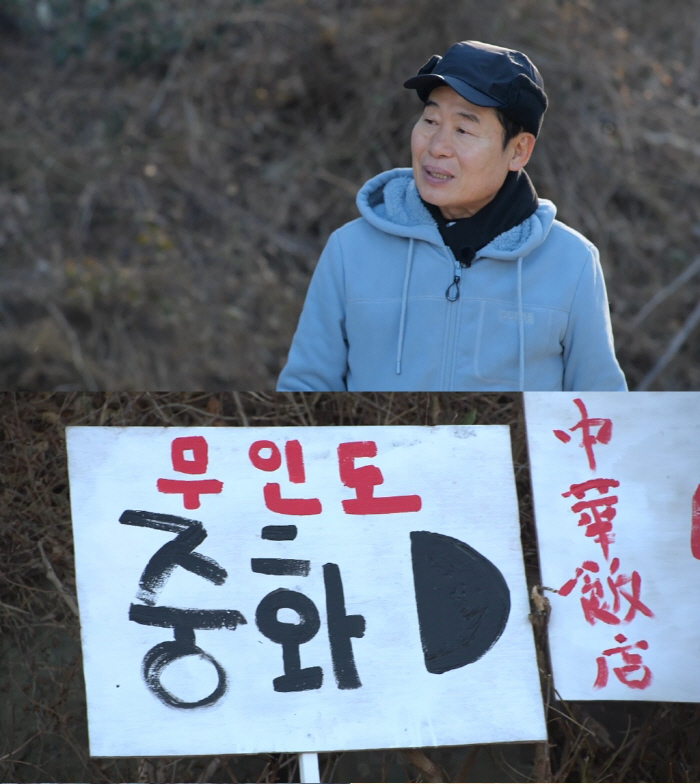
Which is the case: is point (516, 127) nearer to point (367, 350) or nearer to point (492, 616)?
point (367, 350)

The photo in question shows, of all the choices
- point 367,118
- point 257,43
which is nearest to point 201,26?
point 257,43

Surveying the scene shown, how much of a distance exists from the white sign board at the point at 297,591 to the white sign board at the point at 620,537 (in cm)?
8

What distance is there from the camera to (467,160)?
6.23 feet

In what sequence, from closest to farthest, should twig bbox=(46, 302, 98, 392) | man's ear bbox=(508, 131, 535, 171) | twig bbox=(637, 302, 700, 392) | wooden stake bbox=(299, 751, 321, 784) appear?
wooden stake bbox=(299, 751, 321, 784)
man's ear bbox=(508, 131, 535, 171)
twig bbox=(46, 302, 98, 392)
twig bbox=(637, 302, 700, 392)

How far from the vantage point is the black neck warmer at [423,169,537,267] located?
1.94 metres

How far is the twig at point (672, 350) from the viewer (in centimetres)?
482

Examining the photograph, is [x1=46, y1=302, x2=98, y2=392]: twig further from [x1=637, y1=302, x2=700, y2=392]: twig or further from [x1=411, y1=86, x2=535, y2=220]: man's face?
[x1=411, y1=86, x2=535, y2=220]: man's face

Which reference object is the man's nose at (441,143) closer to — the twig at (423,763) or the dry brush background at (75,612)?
the dry brush background at (75,612)

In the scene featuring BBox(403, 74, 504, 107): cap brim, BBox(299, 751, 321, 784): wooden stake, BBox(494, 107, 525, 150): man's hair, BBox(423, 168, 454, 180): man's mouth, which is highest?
BBox(403, 74, 504, 107): cap brim

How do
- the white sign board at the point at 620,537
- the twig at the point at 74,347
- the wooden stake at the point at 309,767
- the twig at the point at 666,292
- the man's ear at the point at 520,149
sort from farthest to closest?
the twig at the point at 666,292 → the twig at the point at 74,347 → the man's ear at the point at 520,149 → the white sign board at the point at 620,537 → the wooden stake at the point at 309,767

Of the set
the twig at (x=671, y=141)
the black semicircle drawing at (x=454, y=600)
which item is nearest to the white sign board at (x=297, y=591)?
the black semicircle drawing at (x=454, y=600)

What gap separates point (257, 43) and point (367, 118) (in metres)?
0.80

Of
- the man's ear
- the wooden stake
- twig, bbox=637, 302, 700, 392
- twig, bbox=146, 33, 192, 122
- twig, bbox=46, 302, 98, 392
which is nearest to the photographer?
the wooden stake

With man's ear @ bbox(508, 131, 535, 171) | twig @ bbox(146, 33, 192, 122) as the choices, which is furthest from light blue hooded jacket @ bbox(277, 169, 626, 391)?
twig @ bbox(146, 33, 192, 122)
